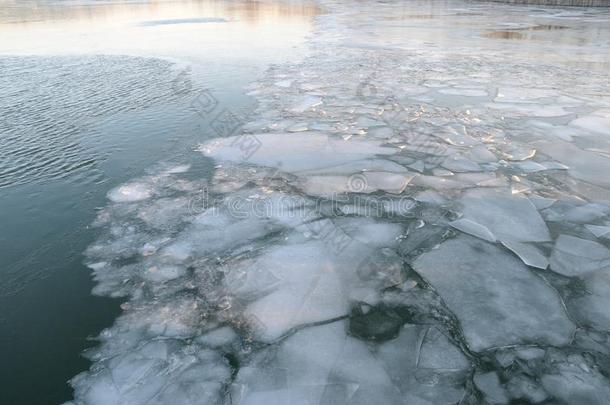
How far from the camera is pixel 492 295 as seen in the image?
8.11 feet

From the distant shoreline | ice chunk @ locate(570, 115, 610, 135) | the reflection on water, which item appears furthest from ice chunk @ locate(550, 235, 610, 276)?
the distant shoreline

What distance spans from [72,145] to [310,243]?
344 centimetres

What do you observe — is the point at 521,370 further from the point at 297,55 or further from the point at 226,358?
the point at 297,55

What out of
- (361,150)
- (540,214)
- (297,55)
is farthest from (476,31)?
(540,214)

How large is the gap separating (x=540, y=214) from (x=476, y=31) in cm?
1222

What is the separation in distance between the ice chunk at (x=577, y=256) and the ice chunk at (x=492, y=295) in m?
0.25

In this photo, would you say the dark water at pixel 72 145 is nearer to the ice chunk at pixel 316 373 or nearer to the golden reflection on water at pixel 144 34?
the golden reflection on water at pixel 144 34

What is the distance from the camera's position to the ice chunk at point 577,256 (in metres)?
2.68

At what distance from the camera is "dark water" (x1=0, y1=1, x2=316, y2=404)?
2254mm

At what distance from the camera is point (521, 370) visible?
2.00m

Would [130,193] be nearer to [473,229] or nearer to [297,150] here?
[297,150]

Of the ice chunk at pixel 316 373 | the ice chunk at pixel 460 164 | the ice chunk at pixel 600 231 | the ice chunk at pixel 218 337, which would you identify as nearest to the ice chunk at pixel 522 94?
the ice chunk at pixel 460 164

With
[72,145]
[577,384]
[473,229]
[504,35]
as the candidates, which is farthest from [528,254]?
[504,35]

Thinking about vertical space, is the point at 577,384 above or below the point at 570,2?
below
